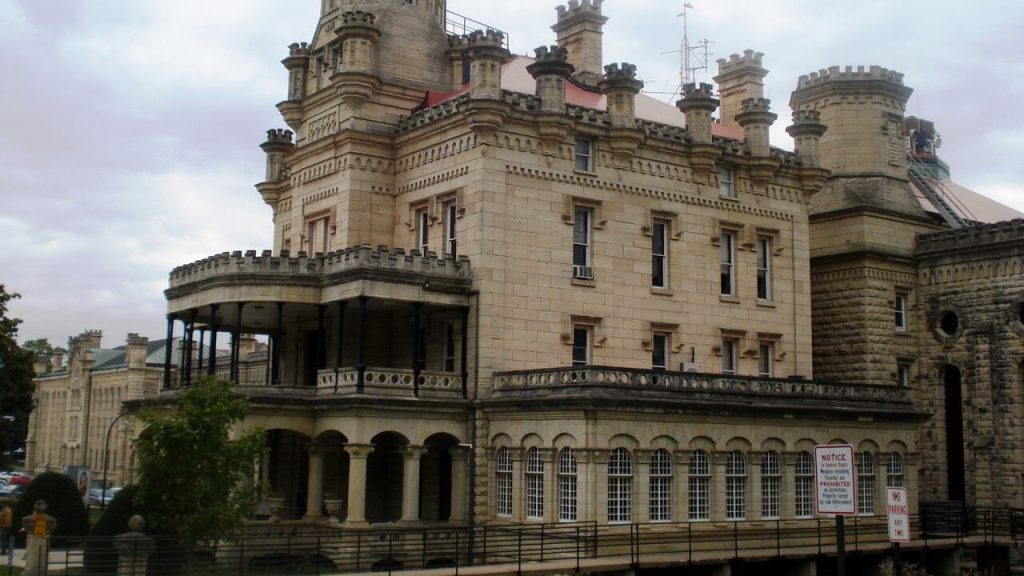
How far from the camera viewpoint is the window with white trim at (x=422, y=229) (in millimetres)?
40247

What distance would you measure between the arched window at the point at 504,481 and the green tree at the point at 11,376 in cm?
2026

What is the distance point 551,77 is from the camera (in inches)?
1518

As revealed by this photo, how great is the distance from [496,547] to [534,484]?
251 cm

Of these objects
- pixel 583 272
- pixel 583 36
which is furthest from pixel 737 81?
pixel 583 272

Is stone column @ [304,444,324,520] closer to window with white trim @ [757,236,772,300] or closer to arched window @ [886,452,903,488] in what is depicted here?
window with white trim @ [757,236,772,300]

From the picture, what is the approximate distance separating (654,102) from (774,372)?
40.8ft

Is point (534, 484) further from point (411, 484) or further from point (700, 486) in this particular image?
point (700, 486)

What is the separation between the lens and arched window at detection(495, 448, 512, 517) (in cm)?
3556

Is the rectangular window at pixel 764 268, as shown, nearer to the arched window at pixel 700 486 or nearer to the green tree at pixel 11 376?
the arched window at pixel 700 486

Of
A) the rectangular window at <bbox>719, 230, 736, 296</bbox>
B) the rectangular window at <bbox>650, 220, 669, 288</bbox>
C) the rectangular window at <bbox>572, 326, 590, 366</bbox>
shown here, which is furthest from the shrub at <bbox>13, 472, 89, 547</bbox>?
the rectangular window at <bbox>719, 230, 736, 296</bbox>

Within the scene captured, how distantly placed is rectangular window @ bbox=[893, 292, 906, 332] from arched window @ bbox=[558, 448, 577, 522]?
823 inches

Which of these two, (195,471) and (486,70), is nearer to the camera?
(195,471)

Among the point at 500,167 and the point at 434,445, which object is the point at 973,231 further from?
the point at 434,445

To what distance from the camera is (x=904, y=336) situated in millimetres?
47500
